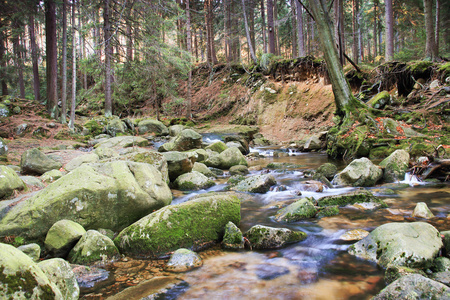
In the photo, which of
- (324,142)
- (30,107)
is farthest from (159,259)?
(30,107)

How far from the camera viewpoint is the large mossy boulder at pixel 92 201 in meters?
3.76

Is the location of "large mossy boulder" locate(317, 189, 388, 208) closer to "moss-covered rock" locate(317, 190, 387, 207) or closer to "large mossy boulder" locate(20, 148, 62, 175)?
"moss-covered rock" locate(317, 190, 387, 207)

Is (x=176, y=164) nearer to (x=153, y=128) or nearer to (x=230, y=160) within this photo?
(x=230, y=160)

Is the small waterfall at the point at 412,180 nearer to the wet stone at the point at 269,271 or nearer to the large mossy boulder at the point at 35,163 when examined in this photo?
the wet stone at the point at 269,271

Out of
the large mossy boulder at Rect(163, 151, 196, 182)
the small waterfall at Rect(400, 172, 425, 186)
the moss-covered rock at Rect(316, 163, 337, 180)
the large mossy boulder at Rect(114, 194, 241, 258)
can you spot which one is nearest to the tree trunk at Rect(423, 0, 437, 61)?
the small waterfall at Rect(400, 172, 425, 186)

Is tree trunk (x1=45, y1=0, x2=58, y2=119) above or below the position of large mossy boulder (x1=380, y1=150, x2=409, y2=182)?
above

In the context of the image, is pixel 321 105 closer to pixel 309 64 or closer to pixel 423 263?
pixel 309 64

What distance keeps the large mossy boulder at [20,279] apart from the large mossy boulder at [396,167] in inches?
285

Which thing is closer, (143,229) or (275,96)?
(143,229)

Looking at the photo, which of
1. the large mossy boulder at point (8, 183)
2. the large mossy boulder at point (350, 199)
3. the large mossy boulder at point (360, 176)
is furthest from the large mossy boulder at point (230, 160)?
the large mossy boulder at point (8, 183)

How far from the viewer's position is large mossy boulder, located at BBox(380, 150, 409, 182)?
670 cm

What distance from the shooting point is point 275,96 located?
1967 cm

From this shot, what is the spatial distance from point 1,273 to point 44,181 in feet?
15.0

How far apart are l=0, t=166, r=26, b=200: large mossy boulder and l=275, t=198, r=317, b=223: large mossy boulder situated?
4613mm
